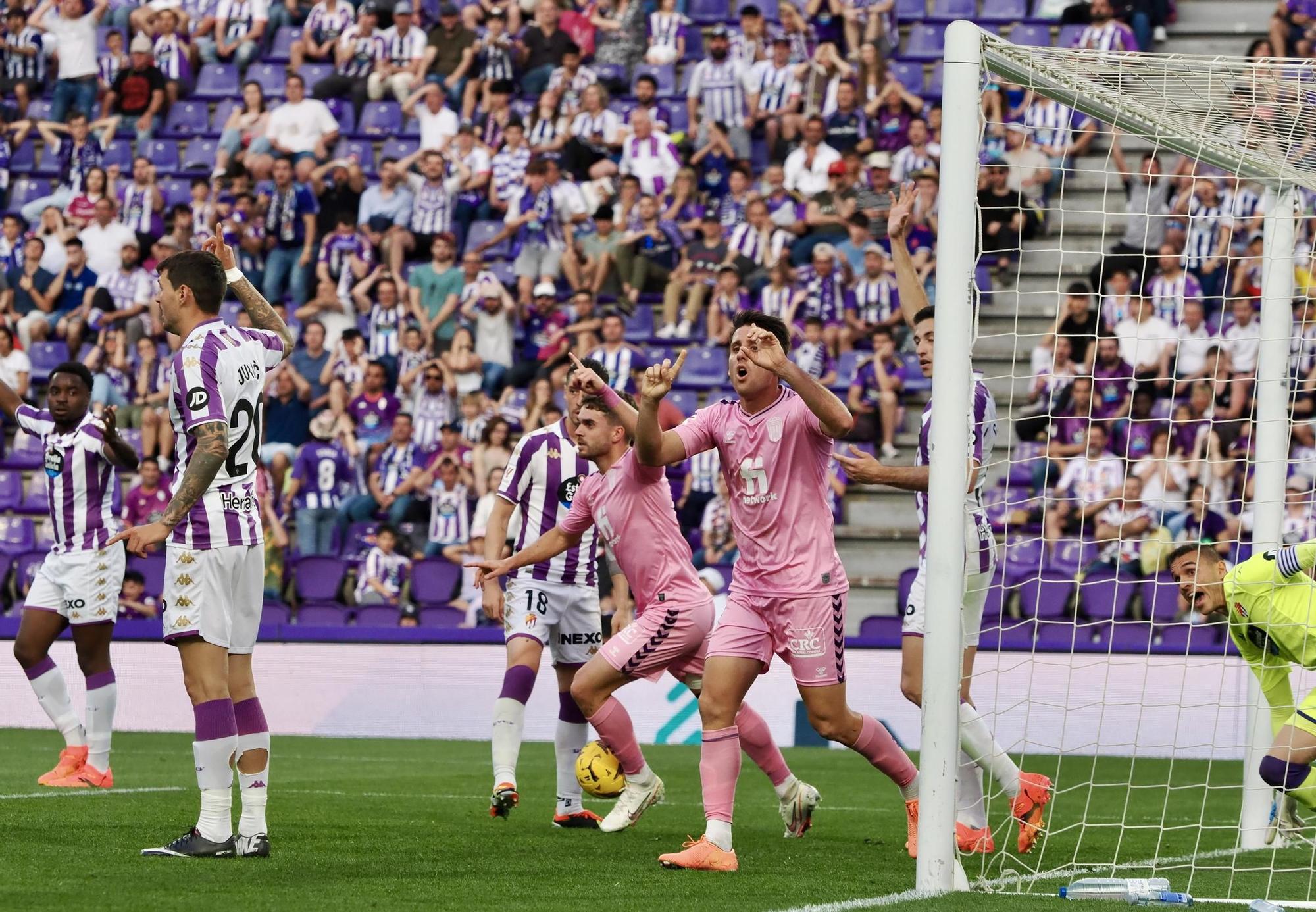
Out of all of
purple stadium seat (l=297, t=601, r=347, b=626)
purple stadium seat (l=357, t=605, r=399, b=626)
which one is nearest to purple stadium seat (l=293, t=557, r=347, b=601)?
purple stadium seat (l=297, t=601, r=347, b=626)

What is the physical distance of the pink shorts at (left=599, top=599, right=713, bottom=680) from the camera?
322 inches

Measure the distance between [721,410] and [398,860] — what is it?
7.74 feet

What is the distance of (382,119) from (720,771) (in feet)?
54.1

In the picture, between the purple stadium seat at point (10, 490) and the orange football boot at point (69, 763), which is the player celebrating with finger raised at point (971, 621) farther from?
the purple stadium seat at point (10, 490)

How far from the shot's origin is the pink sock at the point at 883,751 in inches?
310

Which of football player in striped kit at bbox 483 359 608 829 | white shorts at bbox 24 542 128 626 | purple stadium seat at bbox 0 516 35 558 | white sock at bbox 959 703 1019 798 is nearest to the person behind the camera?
white sock at bbox 959 703 1019 798

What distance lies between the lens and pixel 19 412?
35.0 feet

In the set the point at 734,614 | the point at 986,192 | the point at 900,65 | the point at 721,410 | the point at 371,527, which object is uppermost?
the point at 900,65

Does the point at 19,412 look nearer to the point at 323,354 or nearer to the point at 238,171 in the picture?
the point at 323,354

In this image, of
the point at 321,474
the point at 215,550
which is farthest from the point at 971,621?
the point at 321,474

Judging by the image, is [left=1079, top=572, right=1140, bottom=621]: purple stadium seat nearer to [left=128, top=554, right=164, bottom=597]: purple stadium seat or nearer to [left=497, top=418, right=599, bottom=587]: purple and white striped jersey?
[left=497, top=418, right=599, bottom=587]: purple and white striped jersey

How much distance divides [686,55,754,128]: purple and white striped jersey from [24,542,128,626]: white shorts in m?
11.7

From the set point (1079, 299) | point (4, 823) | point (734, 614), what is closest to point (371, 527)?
point (1079, 299)

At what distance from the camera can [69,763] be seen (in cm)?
1061
